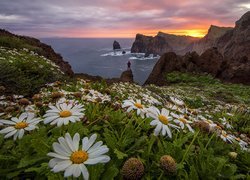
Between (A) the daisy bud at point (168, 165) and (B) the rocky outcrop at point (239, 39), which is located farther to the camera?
(B) the rocky outcrop at point (239, 39)

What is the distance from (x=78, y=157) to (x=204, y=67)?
34545mm

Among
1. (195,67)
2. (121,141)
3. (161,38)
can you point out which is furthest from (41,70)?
(161,38)

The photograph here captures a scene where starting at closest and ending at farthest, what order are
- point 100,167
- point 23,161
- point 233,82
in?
point 100,167 → point 23,161 → point 233,82

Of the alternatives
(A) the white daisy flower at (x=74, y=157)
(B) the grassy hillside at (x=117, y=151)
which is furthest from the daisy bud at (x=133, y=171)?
(A) the white daisy flower at (x=74, y=157)

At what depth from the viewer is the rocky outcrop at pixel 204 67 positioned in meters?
33.3

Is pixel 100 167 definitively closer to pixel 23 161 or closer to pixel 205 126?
pixel 23 161

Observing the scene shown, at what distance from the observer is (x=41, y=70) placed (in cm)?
1031

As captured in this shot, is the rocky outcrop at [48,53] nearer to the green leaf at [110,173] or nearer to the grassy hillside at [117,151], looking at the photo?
the grassy hillside at [117,151]

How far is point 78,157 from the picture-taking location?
58.1 inches

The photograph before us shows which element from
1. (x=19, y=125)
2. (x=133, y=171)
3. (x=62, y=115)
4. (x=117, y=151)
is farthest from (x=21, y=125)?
(x=133, y=171)

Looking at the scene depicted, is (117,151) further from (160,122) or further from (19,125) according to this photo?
(19,125)

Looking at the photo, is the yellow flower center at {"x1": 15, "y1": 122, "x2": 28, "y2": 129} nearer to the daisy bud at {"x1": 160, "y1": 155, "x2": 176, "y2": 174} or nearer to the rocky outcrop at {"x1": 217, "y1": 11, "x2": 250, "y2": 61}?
the daisy bud at {"x1": 160, "y1": 155, "x2": 176, "y2": 174}

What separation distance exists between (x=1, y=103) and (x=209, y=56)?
33610mm

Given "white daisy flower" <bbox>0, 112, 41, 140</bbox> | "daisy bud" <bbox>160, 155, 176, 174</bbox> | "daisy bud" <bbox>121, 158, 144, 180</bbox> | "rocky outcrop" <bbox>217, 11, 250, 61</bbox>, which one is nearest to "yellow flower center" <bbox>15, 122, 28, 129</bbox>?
"white daisy flower" <bbox>0, 112, 41, 140</bbox>
